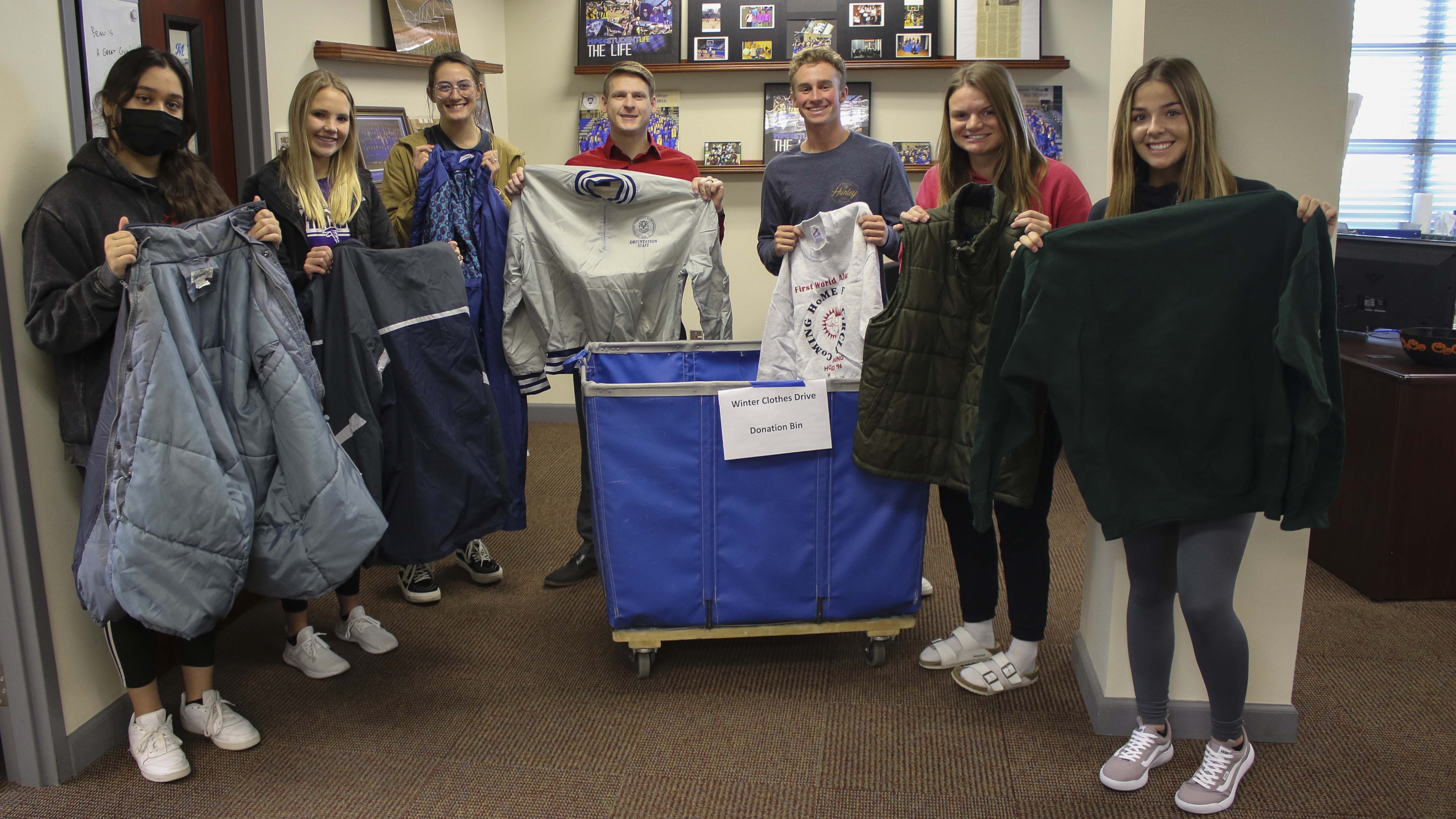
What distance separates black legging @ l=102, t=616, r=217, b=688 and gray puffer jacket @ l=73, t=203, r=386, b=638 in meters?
0.12

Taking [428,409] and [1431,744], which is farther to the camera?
[428,409]

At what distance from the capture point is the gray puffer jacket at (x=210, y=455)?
1.79 m

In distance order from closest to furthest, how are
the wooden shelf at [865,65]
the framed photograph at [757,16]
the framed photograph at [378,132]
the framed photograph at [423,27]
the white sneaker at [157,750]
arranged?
1. the white sneaker at [157,750]
2. the framed photograph at [378,132]
3. the framed photograph at [423,27]
4. the wooden shelf at [865,65]
5. the framed photograph at [757,16]

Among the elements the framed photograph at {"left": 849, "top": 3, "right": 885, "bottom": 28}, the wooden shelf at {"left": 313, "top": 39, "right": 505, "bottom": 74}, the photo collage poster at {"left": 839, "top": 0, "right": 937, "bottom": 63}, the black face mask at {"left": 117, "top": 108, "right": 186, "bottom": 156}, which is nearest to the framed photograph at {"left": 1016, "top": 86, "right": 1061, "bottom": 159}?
the photo collage poster at {"left": 839, "top": 0, "right": 937, "bottom": 63}

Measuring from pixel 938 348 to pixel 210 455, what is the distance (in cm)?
148

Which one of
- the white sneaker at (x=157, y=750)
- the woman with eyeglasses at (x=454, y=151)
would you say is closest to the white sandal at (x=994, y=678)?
the woman with eyeglasses at (x=454, y=151)

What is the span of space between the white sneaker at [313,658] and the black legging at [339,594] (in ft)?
0.17

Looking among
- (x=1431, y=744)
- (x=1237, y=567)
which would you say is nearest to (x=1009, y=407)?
(x=1237, y=567)

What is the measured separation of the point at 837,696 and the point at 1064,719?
0.51 meters

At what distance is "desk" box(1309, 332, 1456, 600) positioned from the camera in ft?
9.16

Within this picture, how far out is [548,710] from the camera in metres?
2.25

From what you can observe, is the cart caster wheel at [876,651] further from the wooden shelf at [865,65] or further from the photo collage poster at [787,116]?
the wooden shelf at [865,65]

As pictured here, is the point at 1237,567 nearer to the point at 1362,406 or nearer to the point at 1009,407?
the point at 1009,407

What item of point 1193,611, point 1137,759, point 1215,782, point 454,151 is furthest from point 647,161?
point 1215,782
